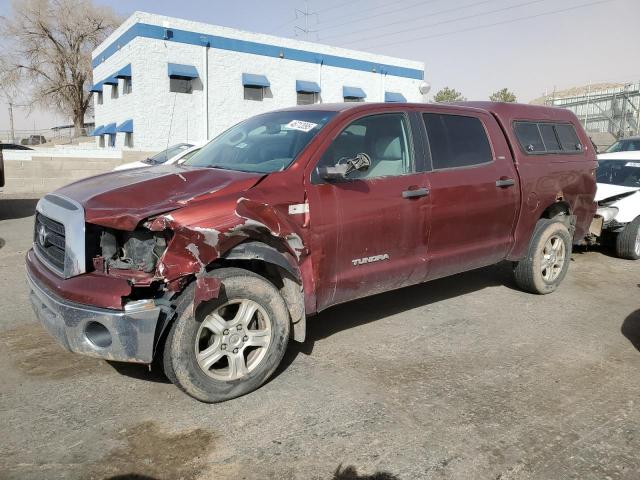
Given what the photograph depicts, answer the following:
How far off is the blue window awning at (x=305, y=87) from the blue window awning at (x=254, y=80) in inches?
74.8

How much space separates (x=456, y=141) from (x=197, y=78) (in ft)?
63.4

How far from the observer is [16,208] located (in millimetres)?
12469

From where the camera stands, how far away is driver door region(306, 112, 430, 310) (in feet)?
12.2

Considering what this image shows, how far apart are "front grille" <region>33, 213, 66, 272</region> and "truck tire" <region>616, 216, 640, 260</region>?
24.6 ft

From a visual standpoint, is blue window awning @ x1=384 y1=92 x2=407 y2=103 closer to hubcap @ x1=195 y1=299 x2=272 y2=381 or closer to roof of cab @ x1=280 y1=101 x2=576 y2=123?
roof of cab @ x1=280 y1=101 x2=576 y2=123

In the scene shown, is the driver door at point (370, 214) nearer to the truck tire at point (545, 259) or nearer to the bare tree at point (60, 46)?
the truck tire at point (545, 259)

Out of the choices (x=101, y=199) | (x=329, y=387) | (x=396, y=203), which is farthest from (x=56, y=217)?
(x=396, y=203)

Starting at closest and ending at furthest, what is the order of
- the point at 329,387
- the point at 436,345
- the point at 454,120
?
the point at 329,387
the point at 436,345
the point at 454,120

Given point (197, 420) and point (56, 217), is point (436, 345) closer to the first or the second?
point (197, 420)

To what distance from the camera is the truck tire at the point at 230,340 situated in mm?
3129

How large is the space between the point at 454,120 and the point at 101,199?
3.12 metres

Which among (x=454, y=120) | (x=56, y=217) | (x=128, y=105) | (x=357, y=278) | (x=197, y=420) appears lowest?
(x=197, y=420)

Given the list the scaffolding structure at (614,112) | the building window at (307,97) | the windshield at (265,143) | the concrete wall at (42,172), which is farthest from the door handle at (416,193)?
the scaffolding structure at (614,112)

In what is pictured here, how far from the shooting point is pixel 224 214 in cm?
317
